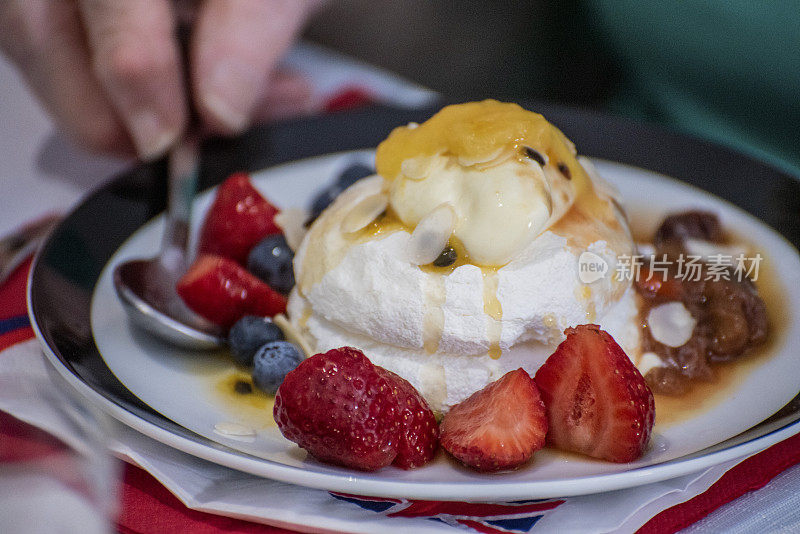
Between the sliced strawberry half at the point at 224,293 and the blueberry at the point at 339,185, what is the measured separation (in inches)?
12.3

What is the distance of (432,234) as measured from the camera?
1.29m

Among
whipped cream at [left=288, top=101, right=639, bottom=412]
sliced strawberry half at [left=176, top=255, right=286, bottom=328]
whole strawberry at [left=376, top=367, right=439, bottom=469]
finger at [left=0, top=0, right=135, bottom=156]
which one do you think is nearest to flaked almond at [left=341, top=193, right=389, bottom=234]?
whipped cream at [left=288, top=101, right=639, bottom=412]

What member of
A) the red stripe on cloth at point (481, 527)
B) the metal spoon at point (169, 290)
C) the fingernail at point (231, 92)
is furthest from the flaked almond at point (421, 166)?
the fingernail at point (231, 92)

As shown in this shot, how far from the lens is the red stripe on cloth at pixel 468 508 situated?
3.46ft

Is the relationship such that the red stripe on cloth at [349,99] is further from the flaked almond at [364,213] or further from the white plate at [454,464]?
the flaked almond at [364,213]

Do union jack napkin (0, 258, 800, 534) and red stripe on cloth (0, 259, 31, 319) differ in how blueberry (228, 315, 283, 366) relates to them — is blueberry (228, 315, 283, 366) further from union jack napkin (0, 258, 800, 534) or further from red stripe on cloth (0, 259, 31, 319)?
red stripe on cloth (0, 259, 31, 319)

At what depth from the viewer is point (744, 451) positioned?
98 centimetres

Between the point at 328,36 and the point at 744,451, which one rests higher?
the point at 744,451

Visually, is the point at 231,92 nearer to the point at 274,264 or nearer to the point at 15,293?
the point at 274,264

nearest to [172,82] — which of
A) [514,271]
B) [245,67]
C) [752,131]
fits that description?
[245,67]

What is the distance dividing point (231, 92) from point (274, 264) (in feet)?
2.23

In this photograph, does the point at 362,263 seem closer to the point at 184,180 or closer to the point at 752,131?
the point at 184,180

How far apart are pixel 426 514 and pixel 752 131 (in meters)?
1.86

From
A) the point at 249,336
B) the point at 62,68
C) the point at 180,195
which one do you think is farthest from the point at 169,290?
the point at 62,68
